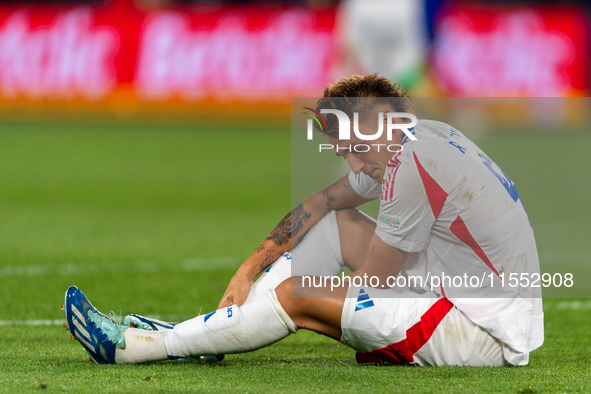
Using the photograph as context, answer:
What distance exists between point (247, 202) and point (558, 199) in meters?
4.67

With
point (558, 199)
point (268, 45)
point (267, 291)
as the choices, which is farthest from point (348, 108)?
point (268, 45)

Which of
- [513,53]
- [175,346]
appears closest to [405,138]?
[175,346]

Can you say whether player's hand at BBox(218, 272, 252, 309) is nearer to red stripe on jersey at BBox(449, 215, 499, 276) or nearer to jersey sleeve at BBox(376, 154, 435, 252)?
jersey sleeve at BBox(376, 154, 435, 252)

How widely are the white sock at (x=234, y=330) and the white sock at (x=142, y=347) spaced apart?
40mm

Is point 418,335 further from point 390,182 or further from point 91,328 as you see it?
point 91,328

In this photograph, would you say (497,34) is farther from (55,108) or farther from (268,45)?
(55,108)

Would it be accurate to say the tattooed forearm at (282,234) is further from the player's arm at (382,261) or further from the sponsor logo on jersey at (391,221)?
the sponsor logo on jersey at (391,221)

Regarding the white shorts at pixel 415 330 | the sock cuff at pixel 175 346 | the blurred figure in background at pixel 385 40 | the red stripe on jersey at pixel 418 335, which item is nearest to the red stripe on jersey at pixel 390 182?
the white shorts at pixel 415 330

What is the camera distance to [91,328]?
3.77 metres

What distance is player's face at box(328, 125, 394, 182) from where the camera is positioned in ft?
12.4

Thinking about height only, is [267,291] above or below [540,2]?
below

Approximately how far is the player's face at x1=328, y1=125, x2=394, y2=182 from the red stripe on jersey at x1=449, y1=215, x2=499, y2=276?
15.4 inches

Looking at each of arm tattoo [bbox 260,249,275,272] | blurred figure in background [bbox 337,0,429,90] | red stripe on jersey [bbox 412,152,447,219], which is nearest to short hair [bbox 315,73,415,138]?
red stripe on jersey [bbox 412,152,447,219]

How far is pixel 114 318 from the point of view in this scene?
12.6 feet
